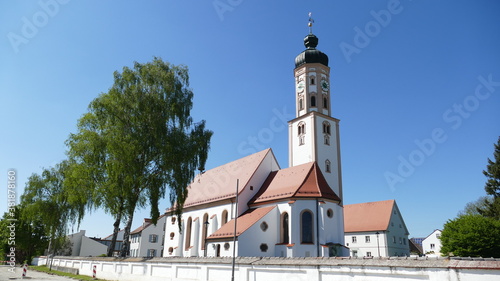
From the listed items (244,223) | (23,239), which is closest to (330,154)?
(244,223)

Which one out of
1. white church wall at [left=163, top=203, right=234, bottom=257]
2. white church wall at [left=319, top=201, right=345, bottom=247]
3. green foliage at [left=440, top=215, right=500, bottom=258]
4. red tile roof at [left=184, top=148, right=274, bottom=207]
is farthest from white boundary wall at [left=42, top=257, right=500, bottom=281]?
green foliage at [left=440, top=215, right=500, bottom=258]

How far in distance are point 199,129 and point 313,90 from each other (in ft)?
63.2

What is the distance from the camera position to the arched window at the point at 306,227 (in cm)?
2673

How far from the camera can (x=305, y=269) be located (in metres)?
11.7

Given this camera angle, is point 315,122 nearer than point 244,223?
No

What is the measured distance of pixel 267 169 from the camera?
35.3m

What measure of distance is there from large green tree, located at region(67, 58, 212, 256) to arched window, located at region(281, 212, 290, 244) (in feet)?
27.5

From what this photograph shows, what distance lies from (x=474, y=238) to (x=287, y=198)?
1647cm

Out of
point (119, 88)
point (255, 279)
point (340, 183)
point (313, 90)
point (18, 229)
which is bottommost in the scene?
point (255, 279)

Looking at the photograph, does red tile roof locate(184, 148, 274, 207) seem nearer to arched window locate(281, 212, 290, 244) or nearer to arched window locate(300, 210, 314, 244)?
arched window locate(281, 212, 290, 244)

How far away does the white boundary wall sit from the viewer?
8289 mm

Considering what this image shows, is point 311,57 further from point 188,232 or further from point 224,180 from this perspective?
point 188,232

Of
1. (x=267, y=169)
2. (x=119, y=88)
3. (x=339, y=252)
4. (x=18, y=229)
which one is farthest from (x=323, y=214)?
(x=18, y=229)

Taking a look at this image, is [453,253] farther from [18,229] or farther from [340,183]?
[18,229]
